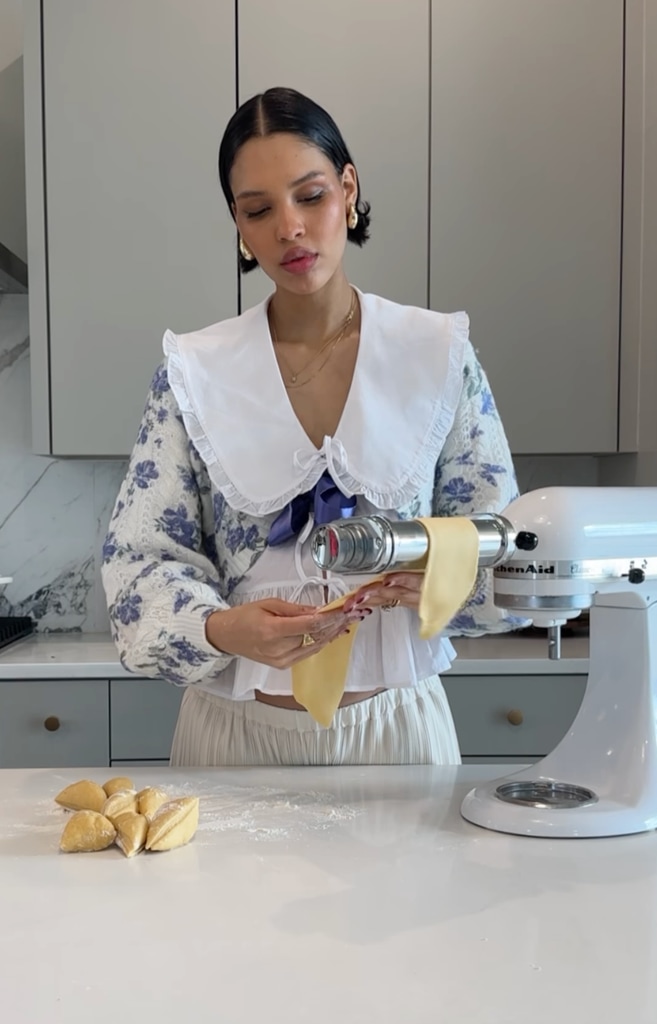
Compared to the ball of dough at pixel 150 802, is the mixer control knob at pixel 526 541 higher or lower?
higher

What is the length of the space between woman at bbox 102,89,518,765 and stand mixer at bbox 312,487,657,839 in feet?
0.59

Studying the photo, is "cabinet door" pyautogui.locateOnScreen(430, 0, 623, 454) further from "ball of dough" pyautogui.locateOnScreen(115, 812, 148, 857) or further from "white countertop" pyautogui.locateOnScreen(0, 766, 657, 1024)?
"ball of dough" pyautogui.locateOnScreen(115, 812, 148, 857)

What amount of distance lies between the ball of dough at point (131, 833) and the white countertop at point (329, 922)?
10 mm

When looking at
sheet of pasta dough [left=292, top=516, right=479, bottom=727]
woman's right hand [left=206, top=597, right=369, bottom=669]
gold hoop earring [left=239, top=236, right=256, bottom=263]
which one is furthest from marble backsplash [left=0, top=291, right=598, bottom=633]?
sheet of pasta dough [left=292, top=516, right=479, bottom=727]

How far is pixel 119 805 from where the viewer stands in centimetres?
90

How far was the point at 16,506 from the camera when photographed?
262cm

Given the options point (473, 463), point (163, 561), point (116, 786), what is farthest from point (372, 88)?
point (116, 786)

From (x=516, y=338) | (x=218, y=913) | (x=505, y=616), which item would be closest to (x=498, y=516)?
(x=505, y=616)

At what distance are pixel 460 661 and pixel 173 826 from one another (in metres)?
1.30

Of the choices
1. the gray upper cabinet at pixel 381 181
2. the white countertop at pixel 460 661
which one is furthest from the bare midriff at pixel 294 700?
the gray upper cabinet at pixel 381 181

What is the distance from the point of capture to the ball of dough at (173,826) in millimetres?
851

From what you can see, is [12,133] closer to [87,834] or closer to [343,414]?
[343,414]

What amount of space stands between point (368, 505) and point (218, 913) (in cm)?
56

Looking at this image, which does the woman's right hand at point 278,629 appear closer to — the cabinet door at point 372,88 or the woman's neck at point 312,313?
the woman's neck at point 312,313
